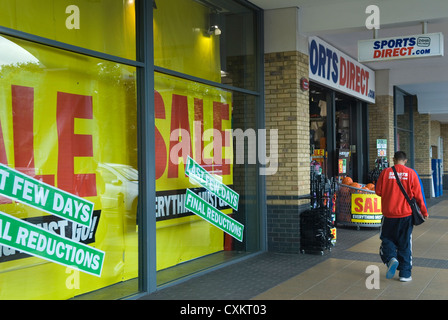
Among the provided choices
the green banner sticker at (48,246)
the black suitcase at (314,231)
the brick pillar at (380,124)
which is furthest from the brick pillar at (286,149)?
the brick pillar at (380,124)

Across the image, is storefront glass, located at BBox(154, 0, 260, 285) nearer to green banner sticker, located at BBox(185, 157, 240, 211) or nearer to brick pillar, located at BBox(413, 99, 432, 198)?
green banner sticker, located at BBox(185, 157, 240, 211)

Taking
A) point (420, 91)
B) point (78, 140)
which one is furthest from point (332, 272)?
point (420, 91)

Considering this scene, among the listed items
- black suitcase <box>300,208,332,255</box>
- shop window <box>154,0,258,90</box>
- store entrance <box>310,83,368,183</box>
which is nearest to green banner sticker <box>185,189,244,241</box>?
black suitcase <box>300,208,332,255</box>

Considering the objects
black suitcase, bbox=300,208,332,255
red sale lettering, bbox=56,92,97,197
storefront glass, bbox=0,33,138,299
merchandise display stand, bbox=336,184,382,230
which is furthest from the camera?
merchandise display stand, bbox=336,184,382,230

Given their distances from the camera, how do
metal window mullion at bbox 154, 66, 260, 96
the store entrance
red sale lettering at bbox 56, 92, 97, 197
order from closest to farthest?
red sale lettering at bbox 56, 92, 97, 197 < metal window mullion at bbox 154, 66, 260, 96 < the store entrance

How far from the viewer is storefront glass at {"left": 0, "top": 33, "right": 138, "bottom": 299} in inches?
187

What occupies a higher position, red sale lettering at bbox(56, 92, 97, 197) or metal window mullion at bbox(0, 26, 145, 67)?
metal window mullion at bbox(0, 26, 145, 67)

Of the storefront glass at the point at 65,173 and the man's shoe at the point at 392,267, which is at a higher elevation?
the storefront glass at the point at 65,173

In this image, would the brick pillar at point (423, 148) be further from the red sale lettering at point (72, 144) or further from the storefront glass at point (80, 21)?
the red sale lettering at point (72, 144)

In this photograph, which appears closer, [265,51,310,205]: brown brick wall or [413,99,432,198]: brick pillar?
[265,51,310,205]: brown brick wall

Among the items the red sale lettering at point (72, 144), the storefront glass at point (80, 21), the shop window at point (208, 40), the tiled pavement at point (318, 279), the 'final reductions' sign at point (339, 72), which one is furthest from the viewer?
the 'final reductions' sign at point (339, 72)

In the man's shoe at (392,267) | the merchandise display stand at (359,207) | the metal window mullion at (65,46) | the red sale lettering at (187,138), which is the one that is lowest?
the man's shoe at (392,267)

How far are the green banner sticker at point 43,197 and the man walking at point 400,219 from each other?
3656mm

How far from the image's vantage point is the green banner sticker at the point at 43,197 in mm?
4656
